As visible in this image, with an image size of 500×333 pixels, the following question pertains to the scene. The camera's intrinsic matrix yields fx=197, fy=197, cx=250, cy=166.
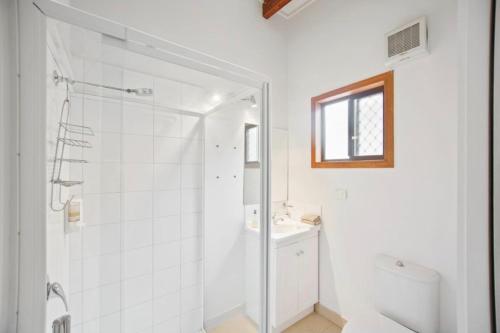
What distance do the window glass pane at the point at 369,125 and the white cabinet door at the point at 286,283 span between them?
1.05 m

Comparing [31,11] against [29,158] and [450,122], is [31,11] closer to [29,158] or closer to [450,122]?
[29,158]

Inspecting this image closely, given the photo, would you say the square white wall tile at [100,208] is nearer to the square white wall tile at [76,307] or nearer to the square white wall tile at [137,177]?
the square white wall tile at [137,177]

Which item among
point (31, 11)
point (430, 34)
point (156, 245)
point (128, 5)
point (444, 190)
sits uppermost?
point (128, 5)

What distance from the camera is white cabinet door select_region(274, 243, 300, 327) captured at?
5.20 feet

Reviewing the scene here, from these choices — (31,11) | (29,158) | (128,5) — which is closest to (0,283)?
(29,158)

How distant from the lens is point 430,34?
4.27ft

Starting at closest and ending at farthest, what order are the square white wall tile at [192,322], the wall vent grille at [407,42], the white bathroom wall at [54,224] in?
the white bathroom wall at [54,224], the square white wall tile at [192,322], the wall vent grille at [407,42]

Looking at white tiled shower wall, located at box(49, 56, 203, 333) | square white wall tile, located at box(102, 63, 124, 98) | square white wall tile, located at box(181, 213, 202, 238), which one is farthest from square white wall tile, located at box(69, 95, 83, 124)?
square white wall tile, located at box(181, 213, 202, 238)

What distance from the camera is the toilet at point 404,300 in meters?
1.17

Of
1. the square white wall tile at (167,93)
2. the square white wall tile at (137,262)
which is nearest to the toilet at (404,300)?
the square white wall tile at (137,262)

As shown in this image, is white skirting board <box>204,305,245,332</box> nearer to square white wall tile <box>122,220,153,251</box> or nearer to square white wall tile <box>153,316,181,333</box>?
square white wall tile <box>153,316,181,333</box>

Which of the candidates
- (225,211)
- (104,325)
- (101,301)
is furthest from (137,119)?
(104,325)

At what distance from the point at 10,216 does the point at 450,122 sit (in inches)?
82.6

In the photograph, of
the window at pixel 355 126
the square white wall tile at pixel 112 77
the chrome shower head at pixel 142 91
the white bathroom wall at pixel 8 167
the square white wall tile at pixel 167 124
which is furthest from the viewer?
the window at pixel 355 126
